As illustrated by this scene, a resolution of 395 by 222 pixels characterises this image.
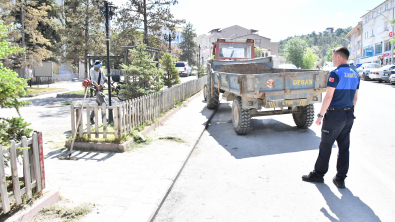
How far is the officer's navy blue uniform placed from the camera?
4.38 metres

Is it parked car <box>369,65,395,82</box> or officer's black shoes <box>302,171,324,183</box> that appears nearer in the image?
officer's black shoes <box>302,171,324,183</box>

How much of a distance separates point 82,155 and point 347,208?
15.2 feet

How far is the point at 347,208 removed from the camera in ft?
12.6

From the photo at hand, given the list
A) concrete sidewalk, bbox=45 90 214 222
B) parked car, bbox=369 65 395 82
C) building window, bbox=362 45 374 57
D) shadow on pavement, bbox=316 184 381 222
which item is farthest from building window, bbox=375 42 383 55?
shadow on pavement, bbox=316 184 381 222

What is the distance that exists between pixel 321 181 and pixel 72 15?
1947 centimetres

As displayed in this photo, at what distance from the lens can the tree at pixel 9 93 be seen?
10.6 ft

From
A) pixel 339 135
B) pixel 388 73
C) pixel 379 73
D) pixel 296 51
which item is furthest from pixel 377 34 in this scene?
pixel 339 135

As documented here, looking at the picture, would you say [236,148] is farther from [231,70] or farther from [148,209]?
[231,70]

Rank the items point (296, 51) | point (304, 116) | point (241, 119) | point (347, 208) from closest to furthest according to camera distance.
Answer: point (347, 208) < point (241, 119) < point (304, 116) < point (296, 51)

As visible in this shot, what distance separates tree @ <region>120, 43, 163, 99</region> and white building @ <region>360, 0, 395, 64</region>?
Result: 49447 millimetres

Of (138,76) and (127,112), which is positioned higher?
(138,76)

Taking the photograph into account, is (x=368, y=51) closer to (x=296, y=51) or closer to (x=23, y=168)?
(x=296, y=51)

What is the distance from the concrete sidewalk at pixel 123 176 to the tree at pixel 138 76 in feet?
6.26

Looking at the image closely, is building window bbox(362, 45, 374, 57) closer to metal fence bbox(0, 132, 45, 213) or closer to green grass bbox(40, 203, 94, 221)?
green grass bbox(40, 203, 94, 221)
